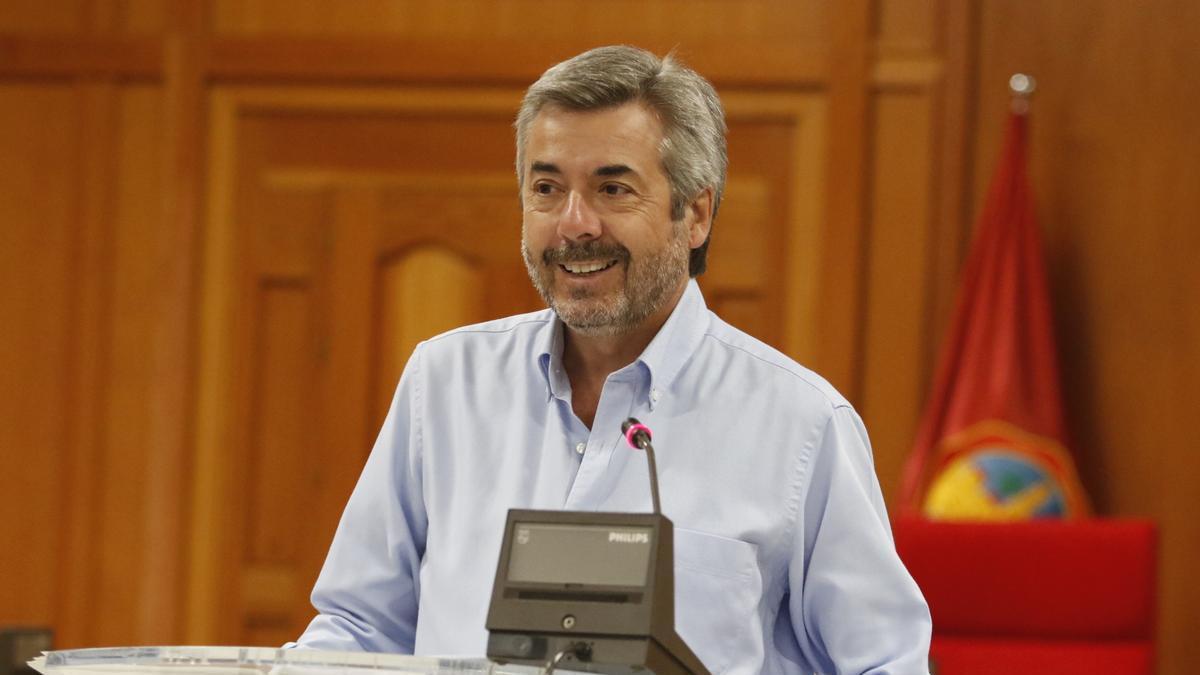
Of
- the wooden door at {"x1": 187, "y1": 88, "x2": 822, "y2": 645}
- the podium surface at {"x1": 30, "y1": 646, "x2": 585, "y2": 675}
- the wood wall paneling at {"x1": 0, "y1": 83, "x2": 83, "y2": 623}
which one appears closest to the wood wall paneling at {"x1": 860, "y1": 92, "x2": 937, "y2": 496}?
the wooden door at {"x1": 187, "y1": 88, "x2": 822, "y2": 645}

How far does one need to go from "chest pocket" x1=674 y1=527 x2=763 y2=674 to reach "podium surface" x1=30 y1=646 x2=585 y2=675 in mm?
450

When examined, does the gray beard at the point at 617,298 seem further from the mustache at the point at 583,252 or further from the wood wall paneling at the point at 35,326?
the wood wall paneling at the point at 35,326

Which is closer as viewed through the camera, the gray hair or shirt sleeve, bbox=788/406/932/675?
shirt sleeve, bbox=788/406/932/675

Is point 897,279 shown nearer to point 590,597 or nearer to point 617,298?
point 617,298

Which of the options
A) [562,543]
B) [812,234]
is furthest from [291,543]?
[562,543]

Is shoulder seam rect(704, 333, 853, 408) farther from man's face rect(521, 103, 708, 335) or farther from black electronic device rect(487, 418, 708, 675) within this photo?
black electronic device rect(487, 418, 708, 675)

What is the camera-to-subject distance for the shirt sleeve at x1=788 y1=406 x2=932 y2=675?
6.14ft

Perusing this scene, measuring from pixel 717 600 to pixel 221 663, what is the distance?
65 centimetres

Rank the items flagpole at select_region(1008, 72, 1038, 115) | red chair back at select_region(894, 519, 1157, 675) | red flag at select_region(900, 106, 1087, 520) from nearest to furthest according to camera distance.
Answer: red chair back at select_region(894, 519, 1157, 675)
red flag at select_region(900, 106, 1087, 520)
flagpole at select_region(1008, 72, 1038, 115)

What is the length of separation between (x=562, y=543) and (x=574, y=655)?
111 millimetres

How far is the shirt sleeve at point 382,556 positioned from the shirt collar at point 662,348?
0.19 meters

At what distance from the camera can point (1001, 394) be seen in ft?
13.0

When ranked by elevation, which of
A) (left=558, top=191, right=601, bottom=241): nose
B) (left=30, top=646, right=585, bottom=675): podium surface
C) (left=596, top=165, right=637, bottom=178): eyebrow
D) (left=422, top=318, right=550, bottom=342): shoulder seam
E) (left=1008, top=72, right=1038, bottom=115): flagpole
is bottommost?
(left=30, top=646, right=585, bottom=675): podium surface

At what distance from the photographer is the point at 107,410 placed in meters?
4.73
